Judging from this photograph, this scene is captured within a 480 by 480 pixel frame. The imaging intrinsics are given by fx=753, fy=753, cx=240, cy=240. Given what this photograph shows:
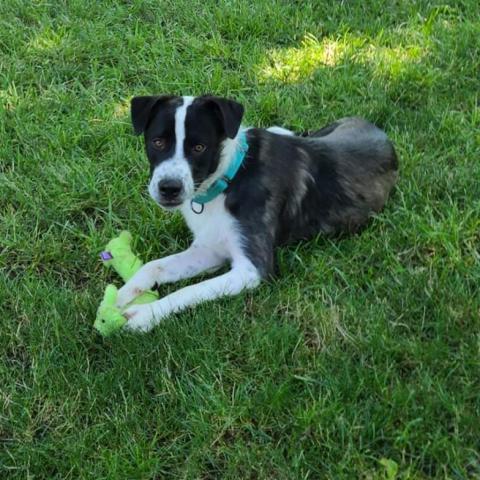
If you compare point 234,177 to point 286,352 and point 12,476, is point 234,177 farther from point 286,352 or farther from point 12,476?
point 12,476

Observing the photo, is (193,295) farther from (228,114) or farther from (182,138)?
(228,114)

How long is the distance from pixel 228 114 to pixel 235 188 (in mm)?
424

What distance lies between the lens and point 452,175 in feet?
15.0

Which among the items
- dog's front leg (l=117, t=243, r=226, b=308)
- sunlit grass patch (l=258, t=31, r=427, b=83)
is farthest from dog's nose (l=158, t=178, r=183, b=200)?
sunlit grass patch (l=258, t=31, r=427, b=83)

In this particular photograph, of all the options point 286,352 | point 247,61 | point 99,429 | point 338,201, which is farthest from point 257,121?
point 99,429

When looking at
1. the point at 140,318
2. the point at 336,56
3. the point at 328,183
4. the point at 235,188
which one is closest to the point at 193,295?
the point at 140,318

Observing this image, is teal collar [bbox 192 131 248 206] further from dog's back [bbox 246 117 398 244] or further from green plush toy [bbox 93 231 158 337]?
green plush toy [bbox 93 231 158 337]

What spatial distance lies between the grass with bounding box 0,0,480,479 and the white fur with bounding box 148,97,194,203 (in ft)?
2.04

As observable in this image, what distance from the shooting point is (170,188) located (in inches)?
150

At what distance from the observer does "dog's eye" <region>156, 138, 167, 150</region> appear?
3.92 metres

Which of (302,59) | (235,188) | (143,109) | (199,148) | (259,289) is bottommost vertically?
(259,289)

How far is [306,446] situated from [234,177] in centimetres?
163

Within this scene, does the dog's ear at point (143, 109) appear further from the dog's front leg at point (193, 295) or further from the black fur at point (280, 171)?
the dog's front leg at point (193, 295)

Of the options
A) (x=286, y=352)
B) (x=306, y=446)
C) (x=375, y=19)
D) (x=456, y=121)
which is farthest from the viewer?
(x=375, y=19)
